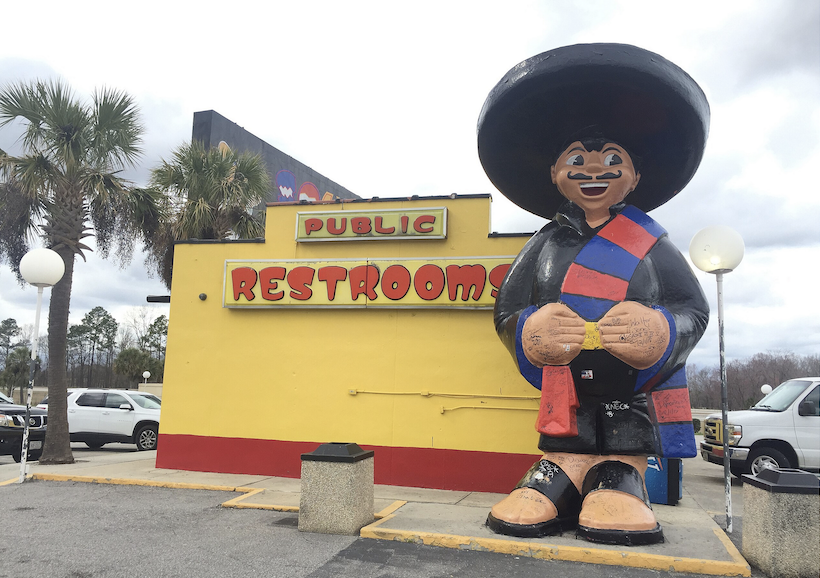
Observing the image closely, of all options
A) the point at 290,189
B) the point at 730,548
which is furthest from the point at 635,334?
the point at 290,189

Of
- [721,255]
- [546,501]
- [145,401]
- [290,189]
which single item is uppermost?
[290,189]

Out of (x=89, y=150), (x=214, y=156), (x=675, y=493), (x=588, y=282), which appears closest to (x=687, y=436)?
(x=588, y=282)

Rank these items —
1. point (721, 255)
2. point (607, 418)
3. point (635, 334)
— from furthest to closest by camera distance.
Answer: point (721, 255), point (607, 418), point (635, 334)

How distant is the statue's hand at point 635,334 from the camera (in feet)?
13.9

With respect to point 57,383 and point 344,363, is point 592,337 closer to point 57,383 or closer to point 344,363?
point 344,363

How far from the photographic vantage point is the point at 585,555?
4113mm

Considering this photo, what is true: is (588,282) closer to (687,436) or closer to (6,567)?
(687,436)

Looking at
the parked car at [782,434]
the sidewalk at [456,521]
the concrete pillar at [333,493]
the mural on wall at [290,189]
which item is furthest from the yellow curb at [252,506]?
the mural on wall at [290,189]

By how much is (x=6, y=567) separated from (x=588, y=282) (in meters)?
4.54

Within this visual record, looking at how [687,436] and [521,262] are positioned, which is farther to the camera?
[521,262]

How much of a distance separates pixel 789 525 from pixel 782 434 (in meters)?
5.95

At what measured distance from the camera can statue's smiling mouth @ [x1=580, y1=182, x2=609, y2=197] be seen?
15.8 feet

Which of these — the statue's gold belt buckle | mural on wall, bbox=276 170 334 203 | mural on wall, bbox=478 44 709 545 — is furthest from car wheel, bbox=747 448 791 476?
mural on wall, bbox=276 170 334 203

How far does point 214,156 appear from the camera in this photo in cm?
1312
